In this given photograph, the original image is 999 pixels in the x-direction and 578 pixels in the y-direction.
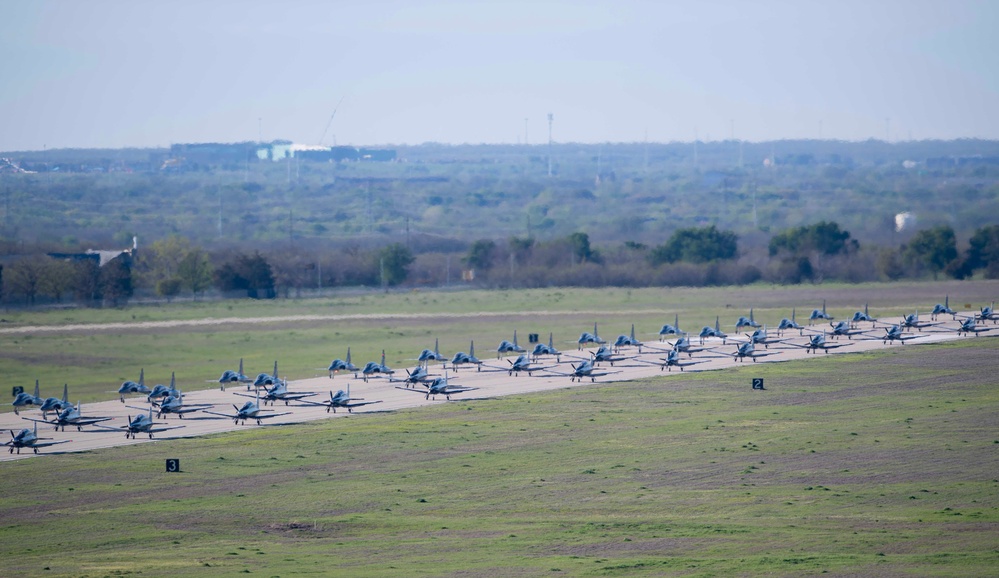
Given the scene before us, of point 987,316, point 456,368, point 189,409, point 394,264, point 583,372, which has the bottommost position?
point 189,409

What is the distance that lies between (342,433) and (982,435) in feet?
110

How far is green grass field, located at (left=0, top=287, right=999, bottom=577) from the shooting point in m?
44.1

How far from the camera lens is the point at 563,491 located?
54969 mm

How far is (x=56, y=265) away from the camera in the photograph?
142 m

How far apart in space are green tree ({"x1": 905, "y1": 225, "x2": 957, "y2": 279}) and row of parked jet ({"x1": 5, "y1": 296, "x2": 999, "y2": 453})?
4012 cm

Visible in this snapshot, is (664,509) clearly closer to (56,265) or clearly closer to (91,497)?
(91,497)

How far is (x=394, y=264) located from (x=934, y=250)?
232 ft

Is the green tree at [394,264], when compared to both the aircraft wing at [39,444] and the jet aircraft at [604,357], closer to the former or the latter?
the jet aircraft at [604,357]

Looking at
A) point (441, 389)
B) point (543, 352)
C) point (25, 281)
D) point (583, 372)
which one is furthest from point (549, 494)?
point (25, 281)

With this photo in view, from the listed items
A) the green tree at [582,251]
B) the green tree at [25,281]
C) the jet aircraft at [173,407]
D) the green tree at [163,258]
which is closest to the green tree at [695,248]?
the green tree at [582,251]

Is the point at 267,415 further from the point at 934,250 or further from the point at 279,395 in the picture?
the point at 934,250

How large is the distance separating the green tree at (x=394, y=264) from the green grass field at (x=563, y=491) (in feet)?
269

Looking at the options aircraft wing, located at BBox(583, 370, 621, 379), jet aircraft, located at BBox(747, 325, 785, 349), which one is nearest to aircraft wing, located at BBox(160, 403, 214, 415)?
aircraft wing, located at BBox(583, 370, 621, 379)

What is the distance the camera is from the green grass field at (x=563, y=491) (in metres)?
44.1
